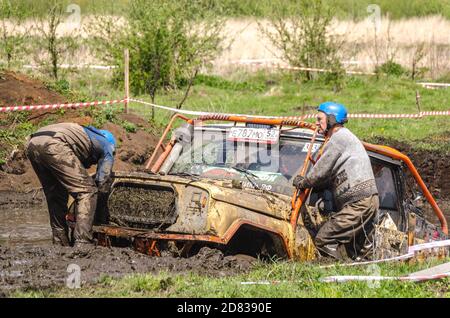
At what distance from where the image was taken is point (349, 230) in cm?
878

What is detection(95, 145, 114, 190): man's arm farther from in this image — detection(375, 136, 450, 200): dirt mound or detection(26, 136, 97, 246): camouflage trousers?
detection(375, 136, 450, 200): dirt mound

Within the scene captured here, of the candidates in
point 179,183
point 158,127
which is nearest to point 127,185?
point 179,183

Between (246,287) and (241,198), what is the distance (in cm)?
131

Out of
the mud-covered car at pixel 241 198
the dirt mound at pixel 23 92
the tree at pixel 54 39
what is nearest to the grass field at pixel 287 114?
the mud-covered car at pixel 241 198

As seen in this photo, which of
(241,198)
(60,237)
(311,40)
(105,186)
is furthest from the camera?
(311,40)

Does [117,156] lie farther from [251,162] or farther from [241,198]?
[241,198]

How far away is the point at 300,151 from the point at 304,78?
70.7ft

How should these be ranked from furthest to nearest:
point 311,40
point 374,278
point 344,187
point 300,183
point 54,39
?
point 311,40 < point 54,39 < point 344,187 < point 300,183 < point 374,278

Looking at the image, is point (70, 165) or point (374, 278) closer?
point (374, 278)

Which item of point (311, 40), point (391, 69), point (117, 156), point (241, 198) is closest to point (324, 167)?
point (241, 198)

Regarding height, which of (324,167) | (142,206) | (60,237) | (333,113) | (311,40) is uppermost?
(311,40)

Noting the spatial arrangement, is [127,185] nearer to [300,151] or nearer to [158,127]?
[300,151]

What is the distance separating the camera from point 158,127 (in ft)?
63.5
